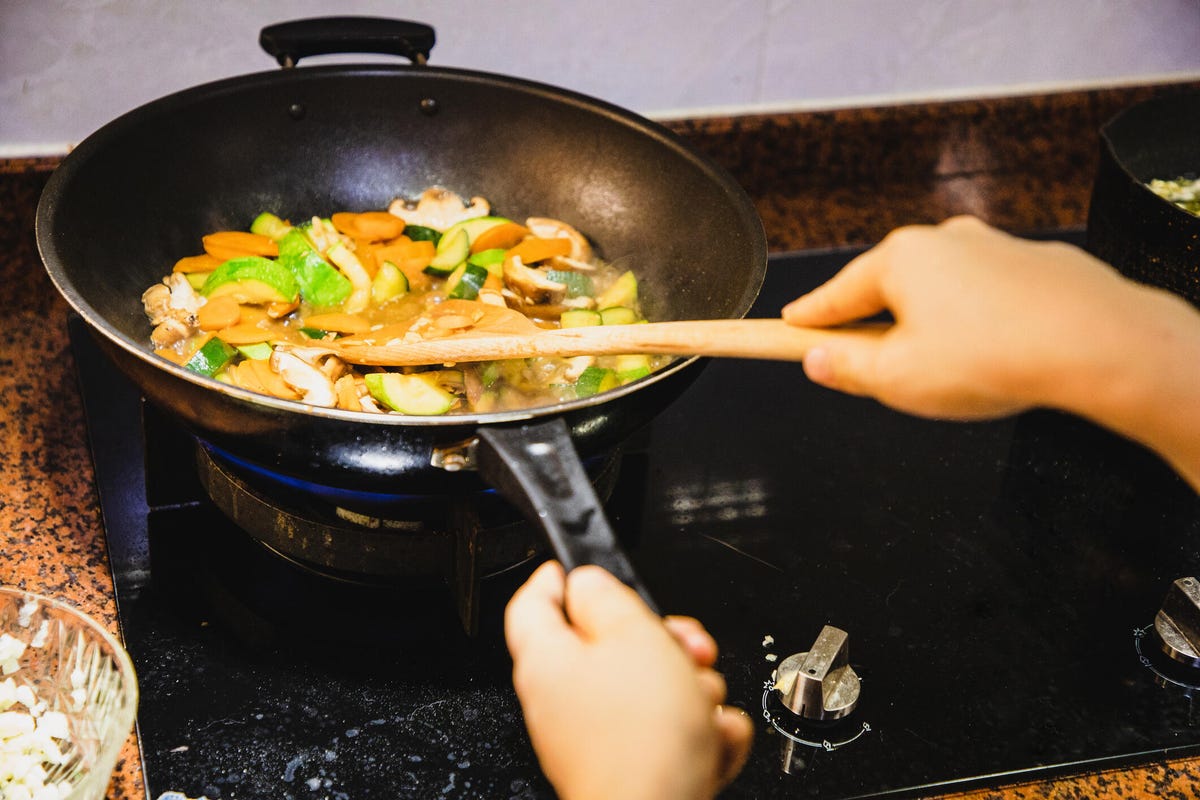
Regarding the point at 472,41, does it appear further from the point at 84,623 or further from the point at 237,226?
the point at 84,623

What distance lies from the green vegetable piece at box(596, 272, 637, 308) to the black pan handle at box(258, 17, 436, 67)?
12.8 inches

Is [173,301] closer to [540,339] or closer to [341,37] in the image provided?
[341,37]

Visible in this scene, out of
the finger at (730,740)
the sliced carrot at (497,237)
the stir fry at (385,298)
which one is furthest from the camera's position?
the sliced carrot at (497,237)

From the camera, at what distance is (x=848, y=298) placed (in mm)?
641

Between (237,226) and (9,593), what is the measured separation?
544 millimetres

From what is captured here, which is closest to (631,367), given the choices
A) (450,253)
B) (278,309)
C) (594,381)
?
(594,381)

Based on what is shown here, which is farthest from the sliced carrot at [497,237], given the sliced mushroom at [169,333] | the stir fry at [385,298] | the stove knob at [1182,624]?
the stove knob at [1182,624]

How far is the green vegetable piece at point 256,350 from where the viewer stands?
3.59ft

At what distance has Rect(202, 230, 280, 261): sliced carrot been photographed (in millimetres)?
1194

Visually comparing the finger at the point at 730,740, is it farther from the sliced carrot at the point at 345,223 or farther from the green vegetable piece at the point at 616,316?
the sliced carrot at the point at 345,223

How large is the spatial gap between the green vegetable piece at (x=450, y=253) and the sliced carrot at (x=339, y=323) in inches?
4.7

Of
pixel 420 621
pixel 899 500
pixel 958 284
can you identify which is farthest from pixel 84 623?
pixel 899 500

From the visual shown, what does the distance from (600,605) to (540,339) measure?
36 cm

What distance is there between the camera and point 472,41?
141 centimetres
